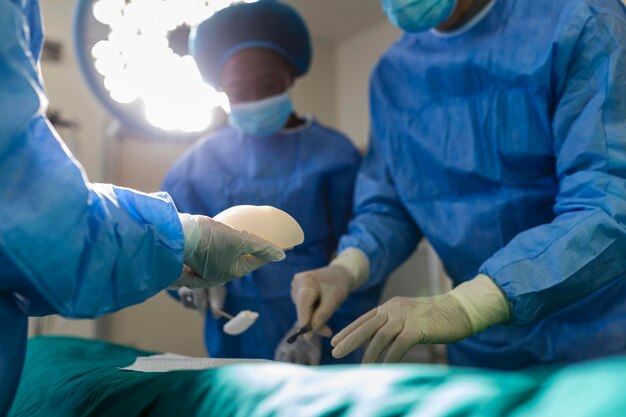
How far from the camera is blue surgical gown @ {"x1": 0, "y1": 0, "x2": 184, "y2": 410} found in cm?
58

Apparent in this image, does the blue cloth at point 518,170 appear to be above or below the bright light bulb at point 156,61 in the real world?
below

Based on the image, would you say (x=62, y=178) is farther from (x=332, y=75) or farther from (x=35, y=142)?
(x=332, y=75)

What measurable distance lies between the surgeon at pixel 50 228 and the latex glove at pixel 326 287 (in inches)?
17.8

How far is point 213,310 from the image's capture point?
1.36 metres

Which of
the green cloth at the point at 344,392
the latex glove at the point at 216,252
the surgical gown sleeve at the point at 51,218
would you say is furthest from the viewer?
the latex glove at the point at 216,252

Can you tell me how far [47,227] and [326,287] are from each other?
68 cm

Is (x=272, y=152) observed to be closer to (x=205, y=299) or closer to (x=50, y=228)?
(x=205, y=299)

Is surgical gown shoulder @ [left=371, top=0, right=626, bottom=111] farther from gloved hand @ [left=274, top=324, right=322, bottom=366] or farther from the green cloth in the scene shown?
the green cloth

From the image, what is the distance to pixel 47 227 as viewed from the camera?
58 cm

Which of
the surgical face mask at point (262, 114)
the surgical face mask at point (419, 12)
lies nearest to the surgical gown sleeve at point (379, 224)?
the surgical face mask at point (262, 114)

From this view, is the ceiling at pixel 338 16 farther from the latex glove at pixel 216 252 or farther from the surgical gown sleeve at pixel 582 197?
the latex glove at pixel 216 252

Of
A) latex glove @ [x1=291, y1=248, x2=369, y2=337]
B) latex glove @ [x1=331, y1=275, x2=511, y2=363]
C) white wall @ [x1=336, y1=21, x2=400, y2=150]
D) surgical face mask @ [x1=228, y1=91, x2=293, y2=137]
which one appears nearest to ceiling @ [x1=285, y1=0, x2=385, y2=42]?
white wall @ [x1=336, y1=21, x2=400, y2=150]

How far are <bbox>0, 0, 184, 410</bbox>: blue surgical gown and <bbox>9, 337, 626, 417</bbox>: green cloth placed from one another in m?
0.11

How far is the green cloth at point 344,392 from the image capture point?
407 mm
